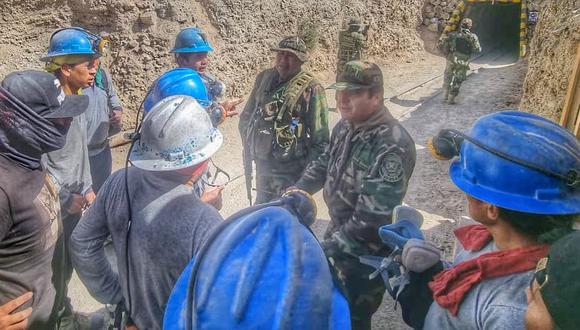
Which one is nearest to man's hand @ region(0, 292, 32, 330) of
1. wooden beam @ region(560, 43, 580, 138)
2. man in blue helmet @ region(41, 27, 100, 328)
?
man in blue helmet @ region(41, 27, 100, 328)

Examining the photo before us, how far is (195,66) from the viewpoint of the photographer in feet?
15.9

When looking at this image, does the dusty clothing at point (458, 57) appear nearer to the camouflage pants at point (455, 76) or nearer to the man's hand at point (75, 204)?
the camouflage pants at point (455, 76)

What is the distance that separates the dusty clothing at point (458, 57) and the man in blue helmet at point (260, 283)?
961 cm

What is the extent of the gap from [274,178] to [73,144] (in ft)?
5.73

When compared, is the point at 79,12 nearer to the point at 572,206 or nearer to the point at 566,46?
the point at 566,46

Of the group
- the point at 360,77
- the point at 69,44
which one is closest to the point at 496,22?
the point at 360,77

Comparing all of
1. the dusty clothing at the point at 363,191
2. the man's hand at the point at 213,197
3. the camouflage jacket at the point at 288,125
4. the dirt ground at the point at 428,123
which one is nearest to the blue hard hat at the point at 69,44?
the camouflage jacket at the point at 288,125

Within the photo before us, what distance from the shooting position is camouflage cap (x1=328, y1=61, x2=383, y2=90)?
2793 mm

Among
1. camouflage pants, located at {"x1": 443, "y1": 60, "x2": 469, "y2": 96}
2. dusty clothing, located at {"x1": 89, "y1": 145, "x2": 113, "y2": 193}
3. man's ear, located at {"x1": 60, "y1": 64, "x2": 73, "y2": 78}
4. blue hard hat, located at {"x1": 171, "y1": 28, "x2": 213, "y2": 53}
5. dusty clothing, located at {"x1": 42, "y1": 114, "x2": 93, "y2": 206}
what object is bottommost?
camouflage pants, located at {"x1": 443, "y1": 60, "x2": 469, "y2": 96}

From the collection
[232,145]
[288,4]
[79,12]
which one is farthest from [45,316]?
[288,4]

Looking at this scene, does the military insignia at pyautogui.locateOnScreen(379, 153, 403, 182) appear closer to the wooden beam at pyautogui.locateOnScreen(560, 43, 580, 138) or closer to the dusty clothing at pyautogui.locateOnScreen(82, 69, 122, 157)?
the wooden beam at pyautogui.locateOnScreen(560, 43, 580, 138)

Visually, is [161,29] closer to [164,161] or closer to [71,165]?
[71,165]

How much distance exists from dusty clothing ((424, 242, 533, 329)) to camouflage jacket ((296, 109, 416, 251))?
1.00m

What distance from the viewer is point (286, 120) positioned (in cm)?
393
